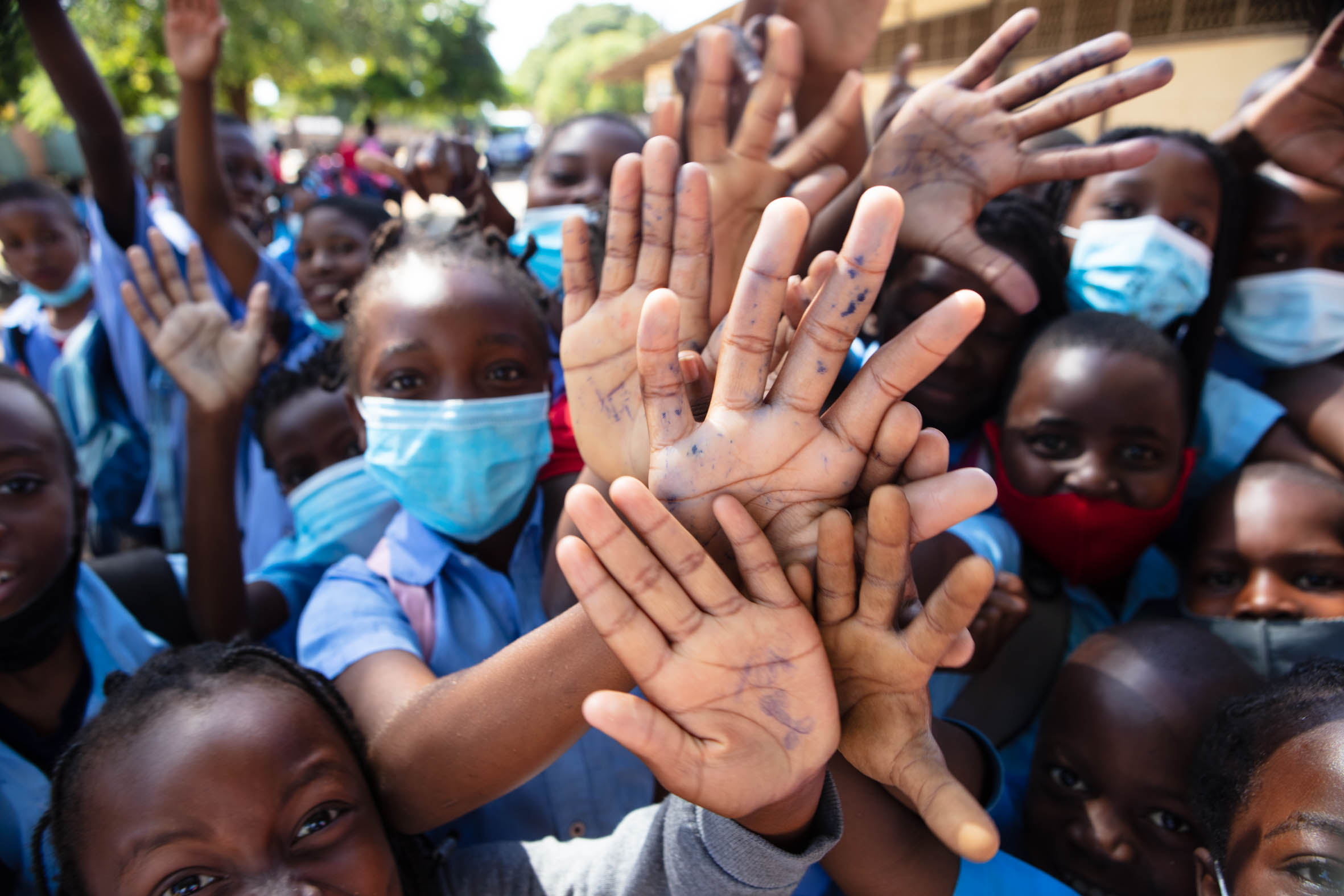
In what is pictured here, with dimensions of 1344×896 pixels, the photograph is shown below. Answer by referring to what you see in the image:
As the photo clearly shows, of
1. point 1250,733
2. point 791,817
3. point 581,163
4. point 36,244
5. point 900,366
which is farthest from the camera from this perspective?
point 36,244

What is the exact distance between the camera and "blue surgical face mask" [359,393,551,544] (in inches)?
69.4

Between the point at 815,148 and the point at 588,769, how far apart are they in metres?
1.44

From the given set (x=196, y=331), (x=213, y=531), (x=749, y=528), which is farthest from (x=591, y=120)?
(x=749, y=528)

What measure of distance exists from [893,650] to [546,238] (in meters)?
2.21

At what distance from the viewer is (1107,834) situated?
1.53 m

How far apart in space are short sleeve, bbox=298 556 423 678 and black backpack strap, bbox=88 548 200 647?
55cm

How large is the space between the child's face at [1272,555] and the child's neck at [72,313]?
477cm

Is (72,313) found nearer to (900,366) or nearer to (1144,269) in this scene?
(900,366)

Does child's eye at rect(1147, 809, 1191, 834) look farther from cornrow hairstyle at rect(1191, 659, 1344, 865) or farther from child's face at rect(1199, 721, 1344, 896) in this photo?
child's face at rect(1199, 721, 1344, 896)

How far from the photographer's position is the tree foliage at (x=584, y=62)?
4472cm

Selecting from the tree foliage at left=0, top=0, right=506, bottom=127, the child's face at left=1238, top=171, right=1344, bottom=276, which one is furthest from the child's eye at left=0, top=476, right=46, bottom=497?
the tree foliage at left=0, top=0, right=506, bottom=127

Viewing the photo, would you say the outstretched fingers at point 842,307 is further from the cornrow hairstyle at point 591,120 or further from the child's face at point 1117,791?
the cornrow hairstyle at point 591,120

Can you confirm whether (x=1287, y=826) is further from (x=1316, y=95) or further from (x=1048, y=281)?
(x=1316, y=95)

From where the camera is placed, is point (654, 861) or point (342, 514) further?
point (342, 514)
